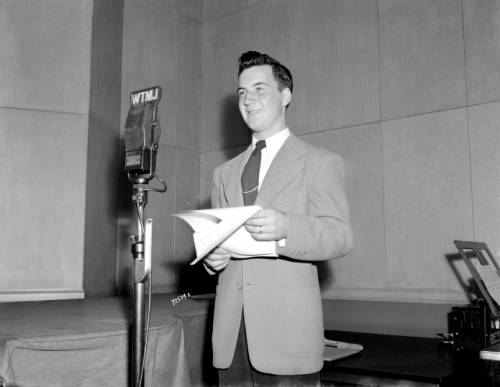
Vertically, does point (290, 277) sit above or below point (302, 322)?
above

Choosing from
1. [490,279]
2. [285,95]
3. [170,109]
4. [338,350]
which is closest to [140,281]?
[285,95]

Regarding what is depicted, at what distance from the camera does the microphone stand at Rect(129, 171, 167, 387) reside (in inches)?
51.8

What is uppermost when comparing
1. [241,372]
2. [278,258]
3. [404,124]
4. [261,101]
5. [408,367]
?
[404,124]

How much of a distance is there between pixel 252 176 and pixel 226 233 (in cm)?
41

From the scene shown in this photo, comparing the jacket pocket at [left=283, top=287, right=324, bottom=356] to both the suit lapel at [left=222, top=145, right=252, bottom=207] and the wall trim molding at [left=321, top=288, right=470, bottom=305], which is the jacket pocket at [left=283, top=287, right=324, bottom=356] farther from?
the wall trim molding at [left=321, top=288, right=470, bottom=305]

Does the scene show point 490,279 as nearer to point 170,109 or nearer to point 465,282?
point 465,282

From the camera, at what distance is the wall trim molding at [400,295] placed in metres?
3.06

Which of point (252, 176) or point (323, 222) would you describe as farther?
point (252, 176)

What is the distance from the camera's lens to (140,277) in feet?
4.39

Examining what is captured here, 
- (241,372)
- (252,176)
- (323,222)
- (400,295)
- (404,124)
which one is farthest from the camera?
(404,124)

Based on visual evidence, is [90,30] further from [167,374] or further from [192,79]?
[167,374]

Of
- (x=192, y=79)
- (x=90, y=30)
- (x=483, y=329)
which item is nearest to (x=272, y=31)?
(x=192, y=79)

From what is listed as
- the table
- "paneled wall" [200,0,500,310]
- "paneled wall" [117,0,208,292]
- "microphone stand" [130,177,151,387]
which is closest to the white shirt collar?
"microphone stand" [130,177,151,387]

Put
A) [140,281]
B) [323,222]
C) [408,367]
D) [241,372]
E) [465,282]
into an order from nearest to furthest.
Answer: [140,281] → [323,222] → [241,372] → [408,367] → [465,282]
